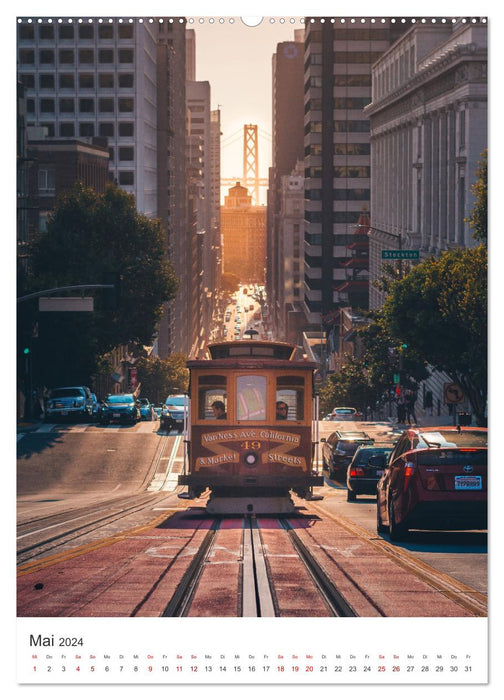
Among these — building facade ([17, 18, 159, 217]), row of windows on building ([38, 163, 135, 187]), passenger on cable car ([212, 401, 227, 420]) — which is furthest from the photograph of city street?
building facade ([17, 18, 159, 217])

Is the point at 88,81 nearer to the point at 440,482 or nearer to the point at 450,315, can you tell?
the point at 450,315

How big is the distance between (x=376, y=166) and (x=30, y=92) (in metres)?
43.5

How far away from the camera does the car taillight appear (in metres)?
18.2

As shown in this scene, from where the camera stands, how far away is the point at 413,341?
40906mm

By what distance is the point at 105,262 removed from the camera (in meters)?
63.1

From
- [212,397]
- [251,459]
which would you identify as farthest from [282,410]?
[212,397]

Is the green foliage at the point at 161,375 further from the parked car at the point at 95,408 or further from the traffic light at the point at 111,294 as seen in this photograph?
the traffic light at the point at 111,294

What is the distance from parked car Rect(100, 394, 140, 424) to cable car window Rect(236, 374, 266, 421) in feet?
113

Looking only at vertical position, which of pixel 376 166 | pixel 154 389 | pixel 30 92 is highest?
pixel 30 92

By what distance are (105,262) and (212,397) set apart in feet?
128

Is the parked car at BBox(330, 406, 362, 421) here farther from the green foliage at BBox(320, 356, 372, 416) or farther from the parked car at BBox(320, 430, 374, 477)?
the parked car at BBox(320, 430, 374, 477)
